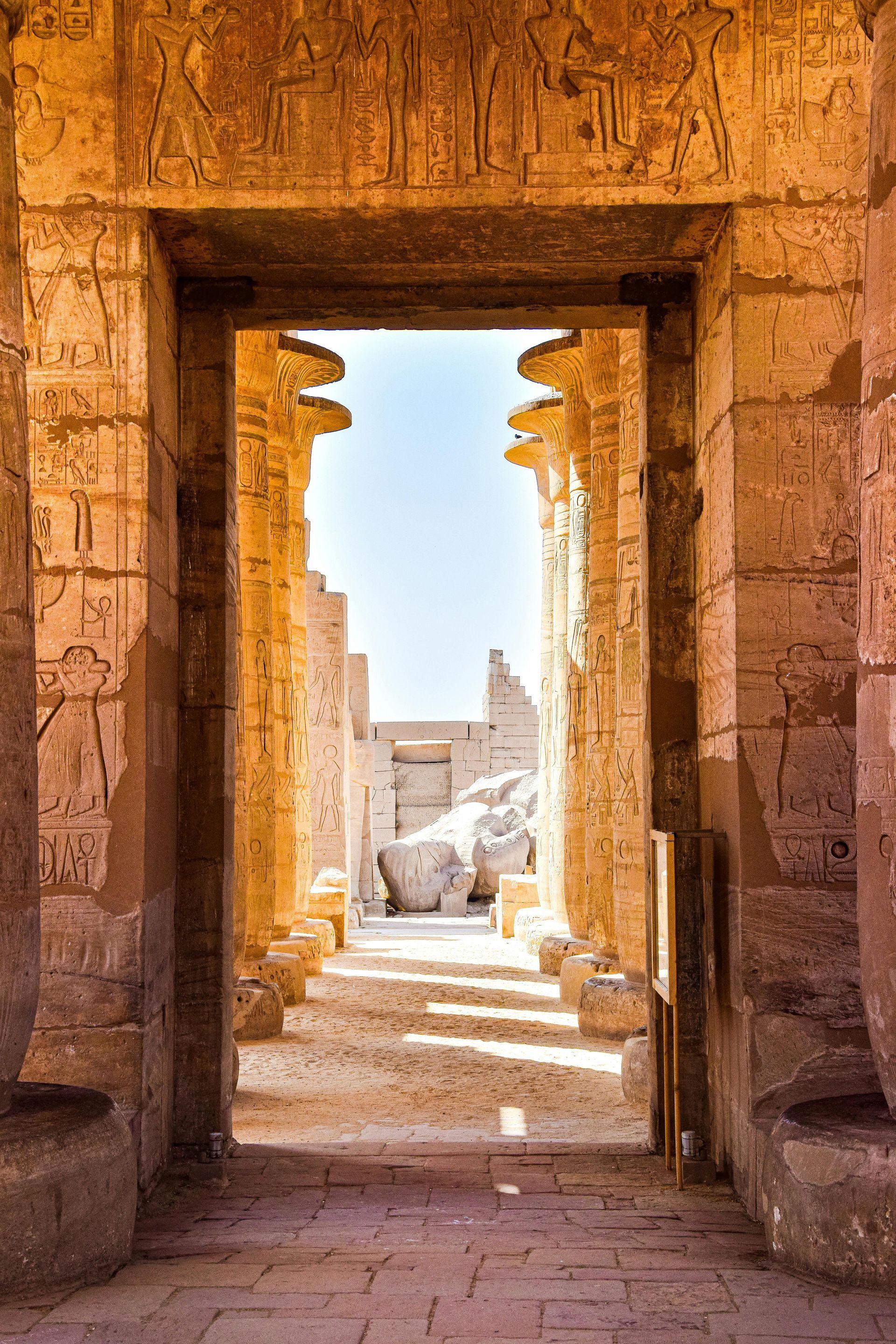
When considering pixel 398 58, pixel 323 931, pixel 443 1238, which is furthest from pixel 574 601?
pixel 443 1238

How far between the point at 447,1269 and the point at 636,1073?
3.55 metres

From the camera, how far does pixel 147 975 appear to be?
4.50 meters

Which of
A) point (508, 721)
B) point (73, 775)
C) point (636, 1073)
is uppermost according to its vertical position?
point (508, 721)

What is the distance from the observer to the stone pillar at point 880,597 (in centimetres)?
340

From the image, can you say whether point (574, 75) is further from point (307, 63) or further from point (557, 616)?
point (557, 616)

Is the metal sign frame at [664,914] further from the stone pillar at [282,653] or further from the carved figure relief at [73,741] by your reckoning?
the stone pillar at [282,653]

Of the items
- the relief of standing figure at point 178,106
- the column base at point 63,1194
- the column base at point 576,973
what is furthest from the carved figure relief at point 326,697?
the column base at point 63,1194

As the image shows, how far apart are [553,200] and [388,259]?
83 centimetres

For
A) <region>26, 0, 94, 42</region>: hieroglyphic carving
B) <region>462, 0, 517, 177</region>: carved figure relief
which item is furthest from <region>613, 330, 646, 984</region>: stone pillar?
<region>26, 0, 94, 42</region>: hieroglyphic carving

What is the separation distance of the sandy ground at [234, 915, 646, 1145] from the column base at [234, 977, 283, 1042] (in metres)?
0.11

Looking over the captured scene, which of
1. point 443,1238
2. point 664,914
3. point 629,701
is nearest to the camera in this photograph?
point 443,1238

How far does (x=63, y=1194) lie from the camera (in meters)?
3.27

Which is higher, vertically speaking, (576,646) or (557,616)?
(557,616)

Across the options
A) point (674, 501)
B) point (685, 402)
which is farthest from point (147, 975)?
point (685, 402)
